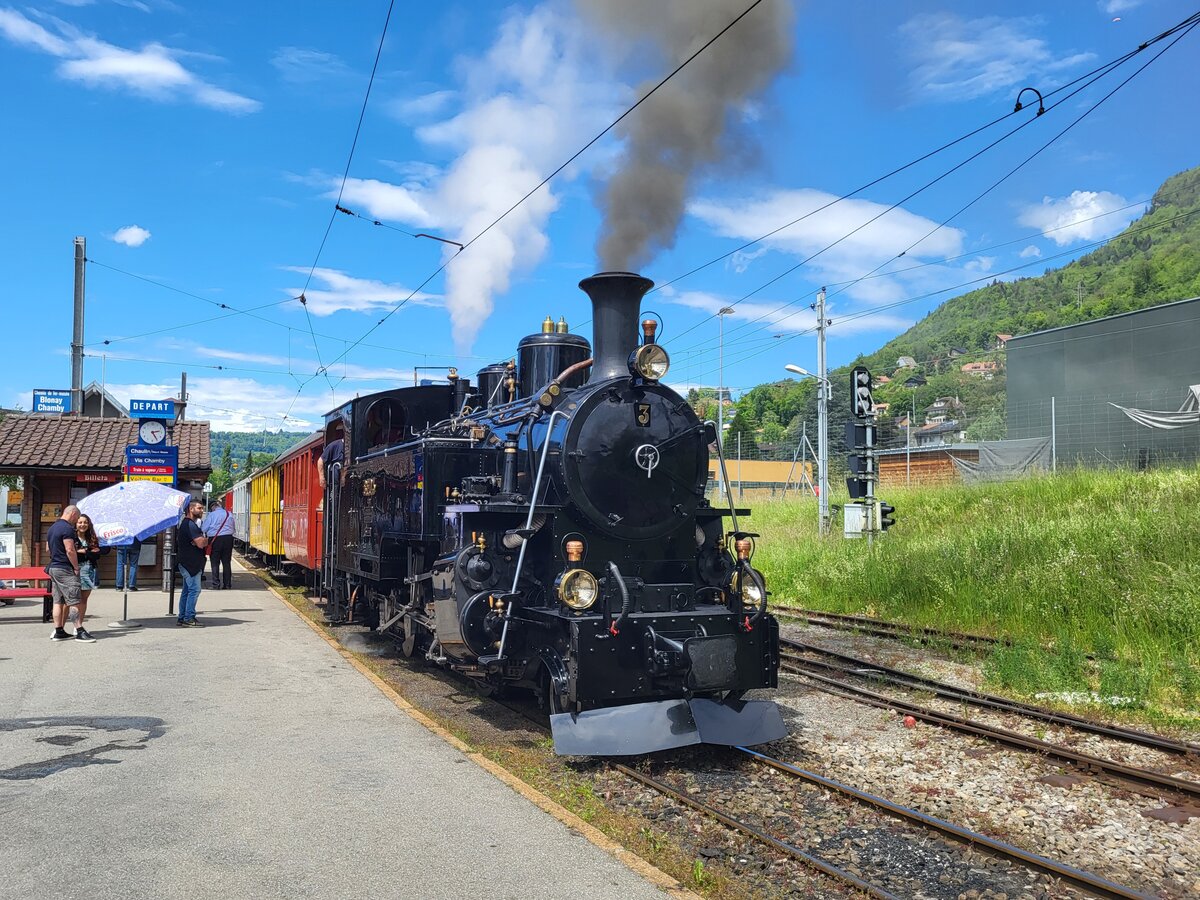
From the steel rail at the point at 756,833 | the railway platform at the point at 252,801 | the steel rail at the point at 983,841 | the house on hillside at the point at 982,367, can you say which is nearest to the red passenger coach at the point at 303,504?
the railway platform at the point at 252,801

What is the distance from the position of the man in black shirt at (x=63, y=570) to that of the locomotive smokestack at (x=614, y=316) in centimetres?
725

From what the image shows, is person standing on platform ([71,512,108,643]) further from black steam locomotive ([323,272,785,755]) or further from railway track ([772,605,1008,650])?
railway track ([772,605,1008,650])

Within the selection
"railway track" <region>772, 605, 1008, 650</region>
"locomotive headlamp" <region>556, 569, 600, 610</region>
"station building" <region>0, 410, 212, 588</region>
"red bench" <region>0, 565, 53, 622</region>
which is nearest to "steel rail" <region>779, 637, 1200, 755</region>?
"railway track" <region>772, 605, 1008, 650</region>

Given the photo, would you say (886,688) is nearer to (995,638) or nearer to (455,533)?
(995,638)

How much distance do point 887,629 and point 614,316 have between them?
7.07 m

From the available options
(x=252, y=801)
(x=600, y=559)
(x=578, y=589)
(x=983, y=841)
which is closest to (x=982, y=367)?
(x=600, y=559)

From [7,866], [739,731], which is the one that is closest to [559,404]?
[739,731]

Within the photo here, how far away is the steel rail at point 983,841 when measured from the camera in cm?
414

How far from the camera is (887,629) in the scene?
12.1m

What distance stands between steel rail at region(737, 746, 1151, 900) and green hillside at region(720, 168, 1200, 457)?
40.3m

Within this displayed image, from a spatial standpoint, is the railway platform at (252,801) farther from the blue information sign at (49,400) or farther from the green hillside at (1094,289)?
the green hillside at (1094,289)

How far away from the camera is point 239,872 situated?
4031mm

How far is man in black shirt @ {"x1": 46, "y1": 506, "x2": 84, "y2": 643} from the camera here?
10469 mm

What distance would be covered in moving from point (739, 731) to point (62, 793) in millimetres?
4271
